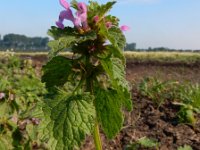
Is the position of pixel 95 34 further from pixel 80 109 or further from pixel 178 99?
pixel 178 99

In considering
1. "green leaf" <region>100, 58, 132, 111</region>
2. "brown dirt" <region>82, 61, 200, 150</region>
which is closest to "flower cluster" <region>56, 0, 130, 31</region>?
"green leaf" <region>100, 58, 132, 111</region>

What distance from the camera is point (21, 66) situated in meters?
13.9

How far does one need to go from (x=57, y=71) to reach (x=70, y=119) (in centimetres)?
20

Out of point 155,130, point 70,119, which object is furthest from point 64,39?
point 155,130

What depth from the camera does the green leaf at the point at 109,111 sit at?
6.35 ft

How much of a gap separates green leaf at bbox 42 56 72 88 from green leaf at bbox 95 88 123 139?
→ 0.14 metres

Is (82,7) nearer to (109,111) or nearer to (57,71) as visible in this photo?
(57,71)

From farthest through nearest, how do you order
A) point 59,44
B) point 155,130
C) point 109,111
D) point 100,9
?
point 155,130
point 109,111
point 100,9
point 59,44

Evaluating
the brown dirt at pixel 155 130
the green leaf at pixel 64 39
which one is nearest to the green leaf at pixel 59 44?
the green leaf at pixel 64 39

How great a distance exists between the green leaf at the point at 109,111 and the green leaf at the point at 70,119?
0.13 metres

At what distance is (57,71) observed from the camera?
6.16ft

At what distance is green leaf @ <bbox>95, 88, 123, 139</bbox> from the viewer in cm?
193

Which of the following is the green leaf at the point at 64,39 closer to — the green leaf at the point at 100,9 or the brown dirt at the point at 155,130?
the green leaf at the point at 100,9

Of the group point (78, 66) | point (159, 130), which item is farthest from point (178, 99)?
point (78, 66)
